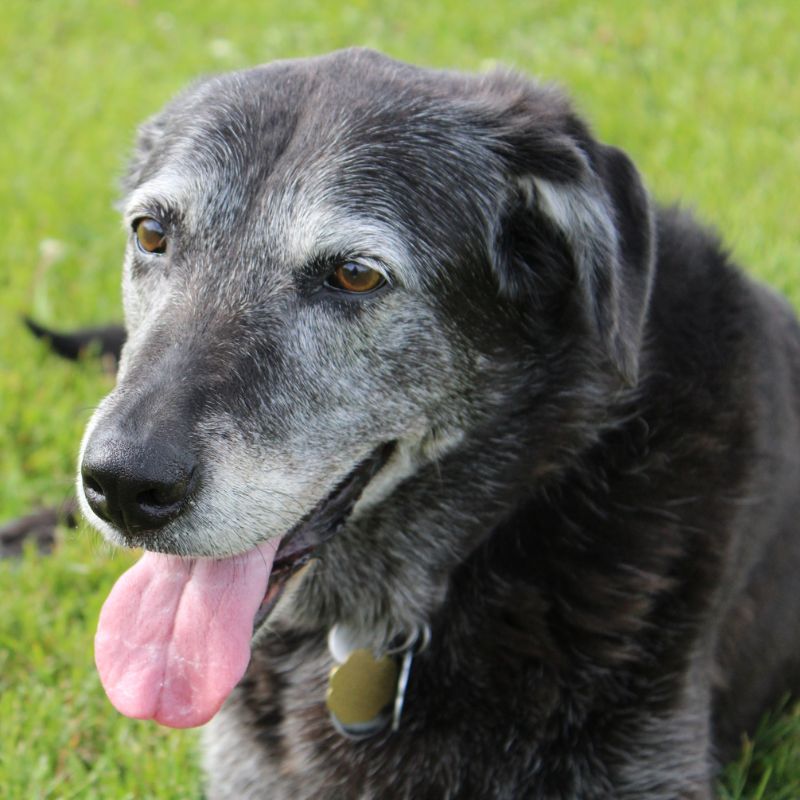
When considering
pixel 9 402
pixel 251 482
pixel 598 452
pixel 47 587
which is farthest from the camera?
pixel 9 402

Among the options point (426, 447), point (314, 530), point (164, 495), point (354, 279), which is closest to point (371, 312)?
point (354, 279)

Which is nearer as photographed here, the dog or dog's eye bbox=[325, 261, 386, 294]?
the dog

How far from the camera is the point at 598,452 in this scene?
128 inches

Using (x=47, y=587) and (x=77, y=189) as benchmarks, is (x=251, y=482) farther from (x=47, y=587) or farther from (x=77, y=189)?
(x=77, y=189)

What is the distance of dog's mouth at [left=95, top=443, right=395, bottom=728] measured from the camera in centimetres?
278

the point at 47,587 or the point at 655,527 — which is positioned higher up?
the point at 655,527


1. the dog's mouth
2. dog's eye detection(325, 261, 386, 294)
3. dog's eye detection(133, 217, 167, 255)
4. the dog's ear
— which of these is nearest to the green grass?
the dog's mouth

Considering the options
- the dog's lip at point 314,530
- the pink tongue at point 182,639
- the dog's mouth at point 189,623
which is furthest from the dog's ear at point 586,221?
the pink tongue at point 182,639

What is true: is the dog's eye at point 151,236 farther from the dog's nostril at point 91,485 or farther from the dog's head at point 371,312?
the dog's nostril at point 91,485

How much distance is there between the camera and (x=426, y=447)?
3.06 m

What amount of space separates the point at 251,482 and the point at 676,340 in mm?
1367

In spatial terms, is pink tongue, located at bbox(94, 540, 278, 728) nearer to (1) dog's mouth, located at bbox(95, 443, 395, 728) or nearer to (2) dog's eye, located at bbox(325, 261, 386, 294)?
(1) dog's mouth, located at bbox(95, 443, 395, 728)

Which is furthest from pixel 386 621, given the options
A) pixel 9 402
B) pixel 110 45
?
pixel 110 45

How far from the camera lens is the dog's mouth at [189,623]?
278cm
